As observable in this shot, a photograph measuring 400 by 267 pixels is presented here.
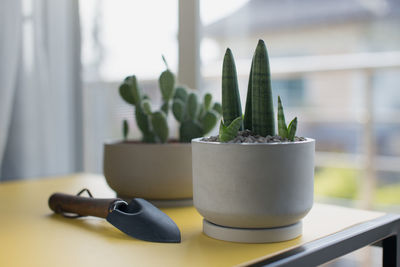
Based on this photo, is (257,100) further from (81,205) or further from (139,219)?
(81,205)

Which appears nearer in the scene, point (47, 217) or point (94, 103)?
point (47, 217)

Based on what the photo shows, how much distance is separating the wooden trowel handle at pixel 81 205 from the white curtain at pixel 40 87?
90 centimetres

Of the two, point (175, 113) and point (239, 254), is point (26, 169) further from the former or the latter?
point (239, 254)

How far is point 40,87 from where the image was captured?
1.71 meters

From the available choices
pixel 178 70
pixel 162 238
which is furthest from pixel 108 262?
pixel 178 70

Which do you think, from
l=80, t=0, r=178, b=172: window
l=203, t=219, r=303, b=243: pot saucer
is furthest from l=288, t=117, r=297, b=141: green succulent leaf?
l=80, t=0, r=178, b=172: window

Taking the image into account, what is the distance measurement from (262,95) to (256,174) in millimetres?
107

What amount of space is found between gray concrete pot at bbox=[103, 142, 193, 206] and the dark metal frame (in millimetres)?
284

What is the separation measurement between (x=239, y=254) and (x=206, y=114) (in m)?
0.34

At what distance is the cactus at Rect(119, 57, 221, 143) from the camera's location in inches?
34.0

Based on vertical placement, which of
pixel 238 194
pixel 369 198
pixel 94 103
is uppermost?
pixel 94 103

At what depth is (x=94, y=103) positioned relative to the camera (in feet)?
5.87

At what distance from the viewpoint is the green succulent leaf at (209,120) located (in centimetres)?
87

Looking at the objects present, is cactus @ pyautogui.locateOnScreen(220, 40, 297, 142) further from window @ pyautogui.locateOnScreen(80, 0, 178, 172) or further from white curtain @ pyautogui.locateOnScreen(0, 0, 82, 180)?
white curtain @ pyautogui.locateOnScreen(0, 0, 82, 180)
